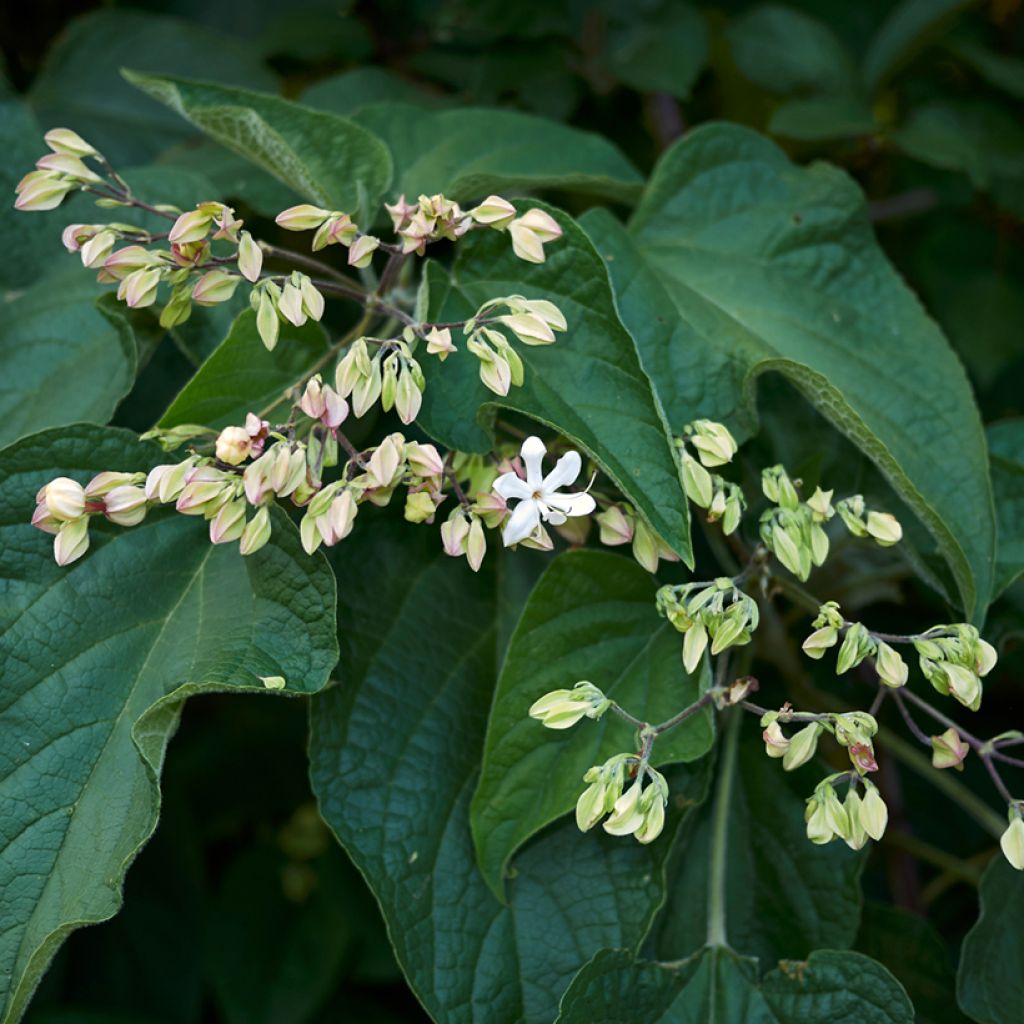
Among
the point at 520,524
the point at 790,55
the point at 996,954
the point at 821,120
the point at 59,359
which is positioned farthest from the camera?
the point at 790,55

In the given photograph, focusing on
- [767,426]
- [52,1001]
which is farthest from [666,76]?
[52,1001]

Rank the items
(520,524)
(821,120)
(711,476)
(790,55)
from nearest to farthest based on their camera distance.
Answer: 1. (520,524)
2. (711,476)
3. (821,120)
4. (790,55)

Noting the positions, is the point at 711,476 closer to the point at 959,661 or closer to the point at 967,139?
the point at 959,661

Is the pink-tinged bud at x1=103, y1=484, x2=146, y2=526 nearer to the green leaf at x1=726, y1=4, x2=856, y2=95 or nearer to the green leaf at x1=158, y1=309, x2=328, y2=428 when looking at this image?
the green leaf at x1=158, y1=309, x2=328, y2=428

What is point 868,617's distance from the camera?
4.04ft

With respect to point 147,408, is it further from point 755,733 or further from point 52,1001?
point 52,1001

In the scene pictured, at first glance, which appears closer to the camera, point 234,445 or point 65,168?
point 234,445

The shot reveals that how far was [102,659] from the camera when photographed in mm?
794

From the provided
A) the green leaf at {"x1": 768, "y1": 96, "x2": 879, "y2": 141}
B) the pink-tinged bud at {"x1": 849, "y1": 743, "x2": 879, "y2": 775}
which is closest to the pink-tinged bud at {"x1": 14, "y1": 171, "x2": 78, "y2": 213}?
the pink-tinged bud at {"x1": 849, "y1": 743, "x2": 879, "y2": 775}

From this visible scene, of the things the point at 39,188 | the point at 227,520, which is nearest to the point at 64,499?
the point at 227,520

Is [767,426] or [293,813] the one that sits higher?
[767,426]

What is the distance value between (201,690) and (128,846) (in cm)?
11

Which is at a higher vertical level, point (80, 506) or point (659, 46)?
point (659, 46)

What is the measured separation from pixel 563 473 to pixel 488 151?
49 centimetres
